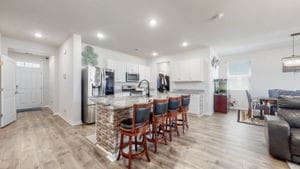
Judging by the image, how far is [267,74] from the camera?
19.6ft

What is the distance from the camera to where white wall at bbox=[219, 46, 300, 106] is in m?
5.51

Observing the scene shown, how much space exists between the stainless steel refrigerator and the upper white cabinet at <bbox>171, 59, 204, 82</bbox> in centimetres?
319

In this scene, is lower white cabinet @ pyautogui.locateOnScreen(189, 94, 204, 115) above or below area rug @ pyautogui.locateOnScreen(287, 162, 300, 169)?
above

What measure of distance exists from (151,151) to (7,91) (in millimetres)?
4816

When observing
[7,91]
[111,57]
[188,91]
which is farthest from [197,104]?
[7,91]

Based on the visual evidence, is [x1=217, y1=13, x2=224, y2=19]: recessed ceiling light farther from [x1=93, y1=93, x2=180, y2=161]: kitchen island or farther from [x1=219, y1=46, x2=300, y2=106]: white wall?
[x1=219, y1=46, x2=300, y2=106]: white wall

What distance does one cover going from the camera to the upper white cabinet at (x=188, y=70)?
5488 mm

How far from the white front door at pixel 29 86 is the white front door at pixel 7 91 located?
7.26ft

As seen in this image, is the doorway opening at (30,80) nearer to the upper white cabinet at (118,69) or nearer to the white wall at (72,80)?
the white wall at (72,80)

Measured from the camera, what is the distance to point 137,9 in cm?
272

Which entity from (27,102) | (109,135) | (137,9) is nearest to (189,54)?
(137,9)

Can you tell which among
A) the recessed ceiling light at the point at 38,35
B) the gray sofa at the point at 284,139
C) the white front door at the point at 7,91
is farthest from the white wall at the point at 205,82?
the white front door at the point at 7,91

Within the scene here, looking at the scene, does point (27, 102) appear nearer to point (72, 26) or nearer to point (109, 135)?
point (72, 26)

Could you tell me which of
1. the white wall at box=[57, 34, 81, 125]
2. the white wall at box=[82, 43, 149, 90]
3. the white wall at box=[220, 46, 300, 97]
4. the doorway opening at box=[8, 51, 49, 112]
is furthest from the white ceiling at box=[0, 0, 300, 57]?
the doorway opening at box=[8, 51, 49, 112]
